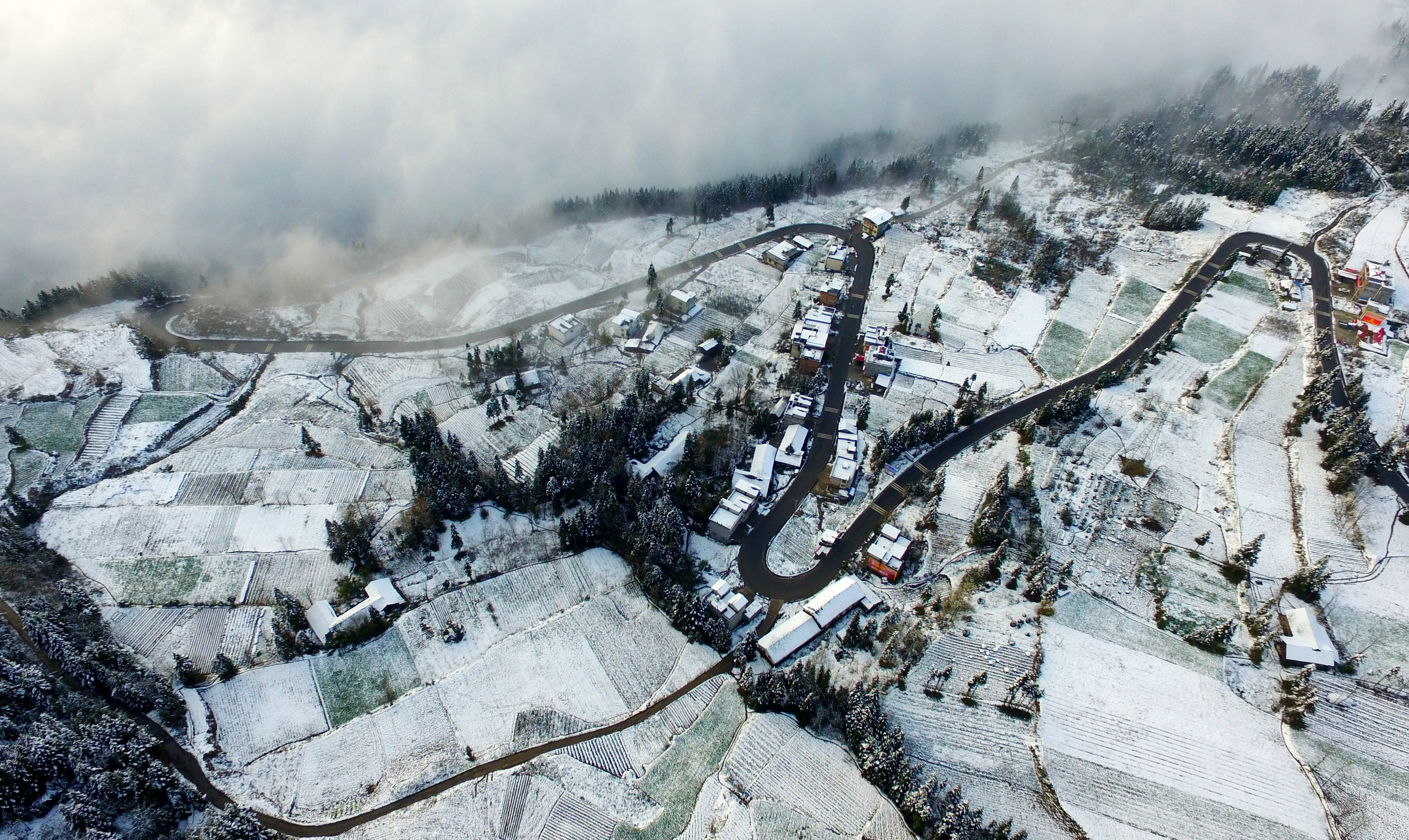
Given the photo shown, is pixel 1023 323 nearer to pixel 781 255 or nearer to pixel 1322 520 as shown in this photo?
pixel 781 255

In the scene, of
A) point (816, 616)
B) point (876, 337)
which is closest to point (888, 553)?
point (816, 616)

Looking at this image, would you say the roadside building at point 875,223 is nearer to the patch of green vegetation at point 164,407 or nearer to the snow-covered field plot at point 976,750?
the snow-covered field plot at point 976,750

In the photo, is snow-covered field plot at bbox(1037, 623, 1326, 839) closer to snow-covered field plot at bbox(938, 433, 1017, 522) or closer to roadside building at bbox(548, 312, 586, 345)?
snow-covered field plot at bbox(938, 433, 1017, 522)

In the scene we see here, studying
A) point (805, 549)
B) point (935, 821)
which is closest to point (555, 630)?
point (805, 549)

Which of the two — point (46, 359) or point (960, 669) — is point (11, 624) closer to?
point (46, 359)

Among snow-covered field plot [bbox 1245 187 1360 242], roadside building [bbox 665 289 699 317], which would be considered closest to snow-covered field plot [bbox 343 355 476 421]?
roadside building [bbox 665 289 699 317]
